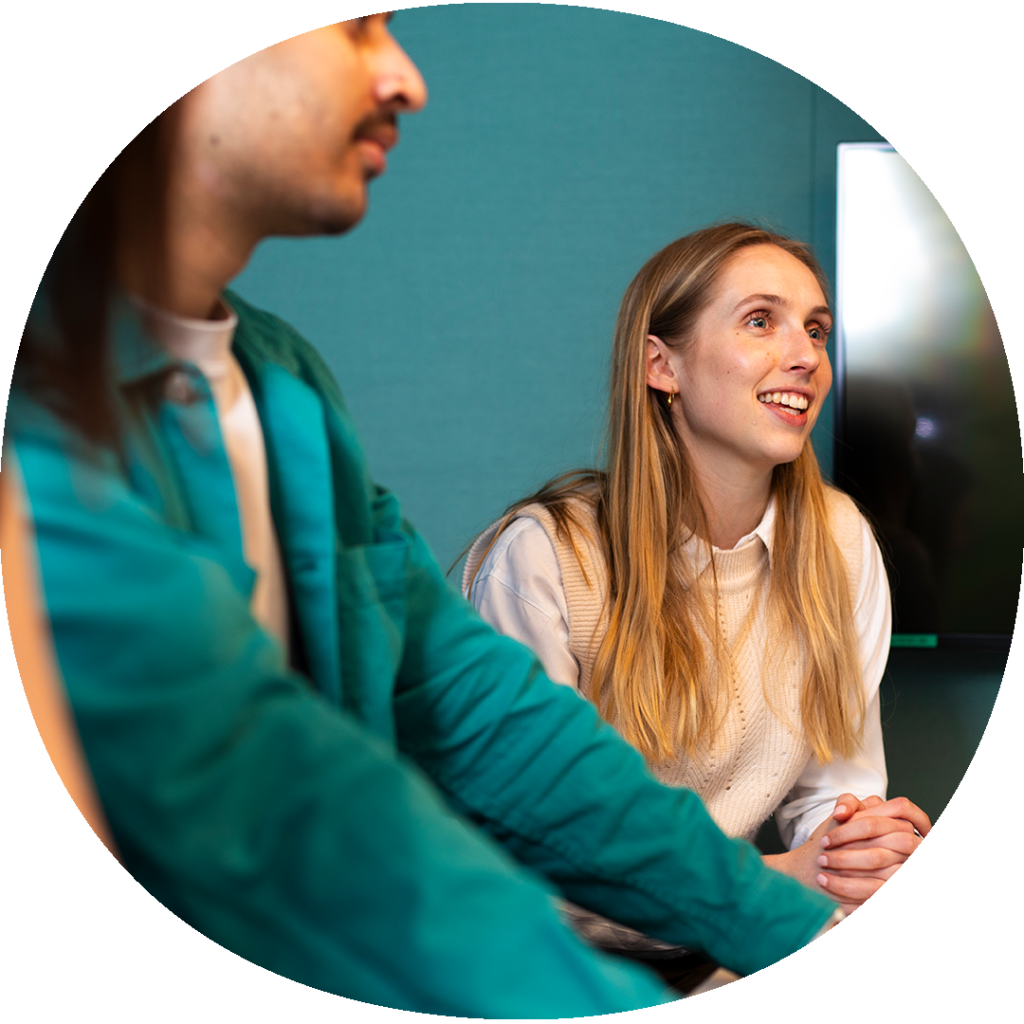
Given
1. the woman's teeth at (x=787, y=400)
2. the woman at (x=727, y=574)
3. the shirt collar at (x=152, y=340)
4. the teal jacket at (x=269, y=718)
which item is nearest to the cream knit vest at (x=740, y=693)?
the woman at (x=727, y=574)

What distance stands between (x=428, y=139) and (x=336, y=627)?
0.31 metres

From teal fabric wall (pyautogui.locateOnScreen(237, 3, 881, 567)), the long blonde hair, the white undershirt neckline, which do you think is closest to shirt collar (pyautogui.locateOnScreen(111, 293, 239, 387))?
the white undershirt neckline

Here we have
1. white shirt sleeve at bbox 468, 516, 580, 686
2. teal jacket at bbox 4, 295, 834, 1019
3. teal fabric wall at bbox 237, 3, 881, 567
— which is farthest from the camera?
white shirt sleeve at bbox 468, 516, 580, 686

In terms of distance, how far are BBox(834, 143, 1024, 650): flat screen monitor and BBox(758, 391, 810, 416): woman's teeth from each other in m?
0.05

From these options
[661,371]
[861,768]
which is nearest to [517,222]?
[661,371]

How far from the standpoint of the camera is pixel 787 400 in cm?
68

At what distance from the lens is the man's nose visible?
331 mm

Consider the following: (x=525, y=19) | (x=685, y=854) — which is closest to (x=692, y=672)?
(x=685, y=854)

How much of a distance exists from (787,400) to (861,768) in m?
0.29

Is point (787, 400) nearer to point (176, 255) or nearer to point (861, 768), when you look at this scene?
point (861, 768)

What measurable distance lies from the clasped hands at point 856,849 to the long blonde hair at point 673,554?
0.05m

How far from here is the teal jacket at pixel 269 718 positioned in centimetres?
27

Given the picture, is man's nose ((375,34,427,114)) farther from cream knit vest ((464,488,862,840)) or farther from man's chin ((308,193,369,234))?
cream knit vest ((464,488,862,840))

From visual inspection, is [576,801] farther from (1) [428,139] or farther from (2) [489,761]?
(1) [428,139]
